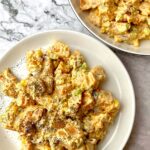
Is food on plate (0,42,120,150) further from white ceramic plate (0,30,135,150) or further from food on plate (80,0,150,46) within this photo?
food on plate (80,0,150,46)

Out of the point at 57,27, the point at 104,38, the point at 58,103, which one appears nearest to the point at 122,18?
the point at 104,38

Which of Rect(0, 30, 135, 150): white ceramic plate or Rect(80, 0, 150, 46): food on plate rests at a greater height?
Rect(80, 0, 150, 46): food on plate

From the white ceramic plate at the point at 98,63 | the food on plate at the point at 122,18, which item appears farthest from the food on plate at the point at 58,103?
the food on plate at the point at 122,18

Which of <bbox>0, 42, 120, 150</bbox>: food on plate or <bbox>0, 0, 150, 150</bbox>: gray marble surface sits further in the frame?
<bbox>0, 0, 150, 150</bbox>: gray marble surface

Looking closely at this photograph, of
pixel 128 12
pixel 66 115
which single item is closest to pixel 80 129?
pixel 66 115

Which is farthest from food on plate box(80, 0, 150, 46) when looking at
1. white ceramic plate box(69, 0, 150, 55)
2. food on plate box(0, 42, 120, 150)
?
food on plate box(0, 42, 120, 150)

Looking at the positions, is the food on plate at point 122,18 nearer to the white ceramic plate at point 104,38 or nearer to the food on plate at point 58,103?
the white ceramic plate at point 104,38

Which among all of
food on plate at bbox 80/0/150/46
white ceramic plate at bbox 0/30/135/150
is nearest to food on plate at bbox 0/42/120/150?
white ceramic plate at bbox 0/30/135/150
